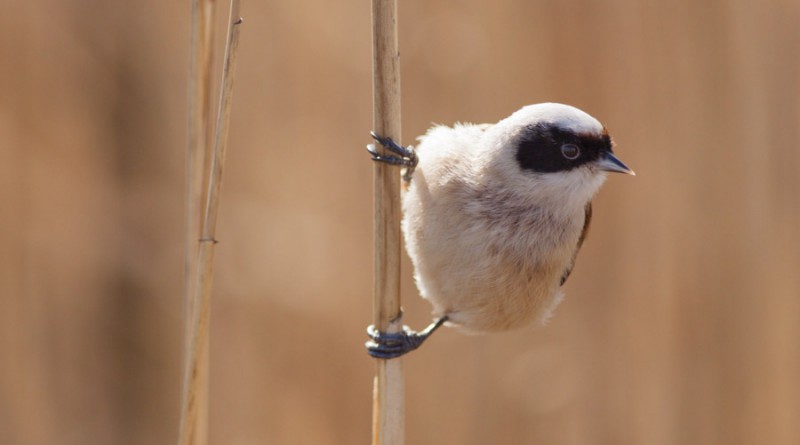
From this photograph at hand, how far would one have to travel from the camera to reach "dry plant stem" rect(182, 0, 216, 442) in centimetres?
139

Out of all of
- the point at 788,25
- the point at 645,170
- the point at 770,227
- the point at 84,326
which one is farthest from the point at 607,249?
the point at 84,326

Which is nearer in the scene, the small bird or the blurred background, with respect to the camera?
the small bird

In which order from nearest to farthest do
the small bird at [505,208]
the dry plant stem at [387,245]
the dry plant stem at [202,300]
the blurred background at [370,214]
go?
the dry plant stem at [202,300] < the dry plant stem at [387,245] < the small bird at [505,208] < the blurred background at [370,214]

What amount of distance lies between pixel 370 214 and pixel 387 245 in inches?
42.6

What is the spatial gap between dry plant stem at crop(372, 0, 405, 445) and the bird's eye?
385mm

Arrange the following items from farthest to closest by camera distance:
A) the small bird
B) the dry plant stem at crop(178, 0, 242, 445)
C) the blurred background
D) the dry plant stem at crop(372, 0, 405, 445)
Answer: the blurred background → the small bird → the dry plant stem at crop(372, 0, 405, 445) → the dry plant stem at crop(178, 0, 242, 445)

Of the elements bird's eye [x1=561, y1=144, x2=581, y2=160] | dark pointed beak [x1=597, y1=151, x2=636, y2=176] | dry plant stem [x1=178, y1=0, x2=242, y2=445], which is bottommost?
dry plant stem [x1=178, y1=0, x2=242, y2=445]

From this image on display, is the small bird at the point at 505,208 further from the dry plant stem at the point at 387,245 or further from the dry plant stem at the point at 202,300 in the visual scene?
the dry plant stem at the point at 202,300

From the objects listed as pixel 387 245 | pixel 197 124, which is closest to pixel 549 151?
pixel 387 245

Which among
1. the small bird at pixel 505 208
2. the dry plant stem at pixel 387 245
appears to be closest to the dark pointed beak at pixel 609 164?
the small bird at pixel 505 208

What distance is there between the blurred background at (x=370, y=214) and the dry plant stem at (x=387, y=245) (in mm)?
1052

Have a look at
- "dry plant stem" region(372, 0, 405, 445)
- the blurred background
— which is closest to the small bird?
"dry plant stem" region(372, 0, 405, 445)

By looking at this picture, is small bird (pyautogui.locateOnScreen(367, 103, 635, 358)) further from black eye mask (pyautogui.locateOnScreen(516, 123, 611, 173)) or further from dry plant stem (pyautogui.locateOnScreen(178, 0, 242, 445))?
dry plant stem (pyautogui.locateOnScreen(178, 0, 242, 445))

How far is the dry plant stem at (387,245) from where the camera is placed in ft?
4.75
